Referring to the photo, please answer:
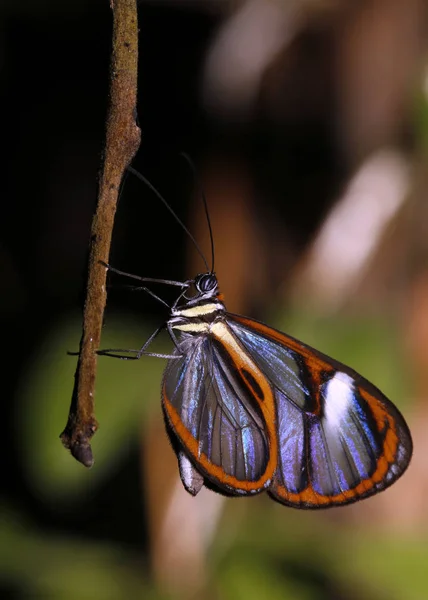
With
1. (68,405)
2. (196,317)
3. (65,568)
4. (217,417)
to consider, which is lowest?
(65,568)

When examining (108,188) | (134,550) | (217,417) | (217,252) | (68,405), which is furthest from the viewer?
(217,252)

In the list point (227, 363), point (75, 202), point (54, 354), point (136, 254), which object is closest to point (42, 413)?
point (54, 354)

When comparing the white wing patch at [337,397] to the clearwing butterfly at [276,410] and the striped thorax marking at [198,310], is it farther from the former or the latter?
the striped thorax marking at [198,310]

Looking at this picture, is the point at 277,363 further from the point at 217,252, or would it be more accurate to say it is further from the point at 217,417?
the point at 217,252

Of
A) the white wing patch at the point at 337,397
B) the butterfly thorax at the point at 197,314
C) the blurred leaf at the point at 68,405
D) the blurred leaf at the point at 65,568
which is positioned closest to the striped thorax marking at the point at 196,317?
the butterfly thorax at the point at 197,314

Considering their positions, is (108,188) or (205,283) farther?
(205,283)

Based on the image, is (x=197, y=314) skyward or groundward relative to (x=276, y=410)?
skyward

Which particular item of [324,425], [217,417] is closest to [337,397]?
[324,425]
